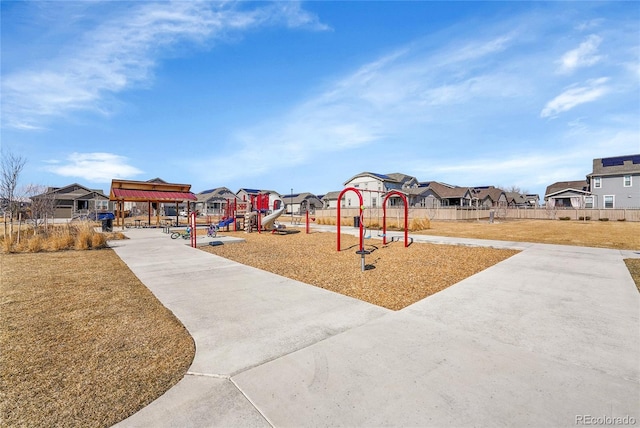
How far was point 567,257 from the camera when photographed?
10.4m

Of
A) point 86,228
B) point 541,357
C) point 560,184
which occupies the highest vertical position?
point 560,184

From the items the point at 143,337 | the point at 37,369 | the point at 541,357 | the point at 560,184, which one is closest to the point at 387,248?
the point at 541,357

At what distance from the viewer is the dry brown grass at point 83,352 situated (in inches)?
107

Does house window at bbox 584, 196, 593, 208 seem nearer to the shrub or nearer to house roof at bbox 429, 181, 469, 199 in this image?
house roof at bbox 429, 181, 469, 199

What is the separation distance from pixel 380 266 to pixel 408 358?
5890mm

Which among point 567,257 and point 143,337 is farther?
point 567,257

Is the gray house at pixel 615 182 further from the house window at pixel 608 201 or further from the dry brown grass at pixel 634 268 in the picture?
the dry brown grass at pixel 634 268

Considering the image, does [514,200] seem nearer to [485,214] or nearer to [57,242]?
[485,214]

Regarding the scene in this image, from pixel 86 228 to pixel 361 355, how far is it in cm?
1522

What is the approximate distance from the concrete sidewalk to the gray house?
4619cm

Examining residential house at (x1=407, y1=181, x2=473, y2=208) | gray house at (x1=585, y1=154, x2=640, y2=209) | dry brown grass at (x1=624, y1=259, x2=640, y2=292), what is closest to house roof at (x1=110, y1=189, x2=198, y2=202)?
dry brown grass at (x1=624, y1=259, x2=640, y2=292)

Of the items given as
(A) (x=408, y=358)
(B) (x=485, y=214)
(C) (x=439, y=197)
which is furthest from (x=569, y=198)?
(A) (x=408, y=358)

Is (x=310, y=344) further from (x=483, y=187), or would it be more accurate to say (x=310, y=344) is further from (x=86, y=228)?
(x=483, y=187)

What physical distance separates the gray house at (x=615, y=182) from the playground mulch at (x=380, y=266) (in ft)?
138
